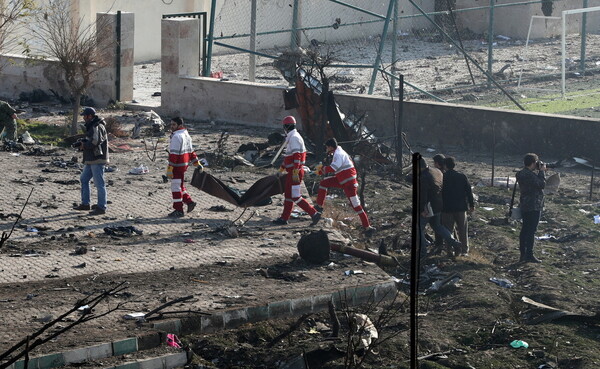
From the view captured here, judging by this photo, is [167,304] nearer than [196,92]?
Yes

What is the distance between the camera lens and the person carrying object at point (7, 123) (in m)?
17.2

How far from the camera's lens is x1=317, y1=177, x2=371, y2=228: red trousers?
1268cm

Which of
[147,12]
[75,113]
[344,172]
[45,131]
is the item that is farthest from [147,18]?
[344,172]

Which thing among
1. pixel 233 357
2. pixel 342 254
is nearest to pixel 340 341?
pixel 233 357

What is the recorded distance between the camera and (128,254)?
438 inches

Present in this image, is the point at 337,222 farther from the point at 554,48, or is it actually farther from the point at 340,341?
the point at 554,48

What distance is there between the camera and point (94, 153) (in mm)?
12477

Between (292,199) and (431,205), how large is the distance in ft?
6.39

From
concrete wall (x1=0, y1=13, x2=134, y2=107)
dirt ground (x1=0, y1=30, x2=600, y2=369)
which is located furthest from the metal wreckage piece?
concrete wall (x1=0, y1=13, x2=134, y2=107)

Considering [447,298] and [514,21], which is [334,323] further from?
[514,21]

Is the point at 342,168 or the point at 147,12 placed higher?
the point at 147,12

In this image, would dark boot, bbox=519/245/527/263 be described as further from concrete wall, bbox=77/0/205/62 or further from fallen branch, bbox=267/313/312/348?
concrete wall, bbox=77/0/205/62

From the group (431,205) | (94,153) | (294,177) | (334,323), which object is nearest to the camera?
(334,323)

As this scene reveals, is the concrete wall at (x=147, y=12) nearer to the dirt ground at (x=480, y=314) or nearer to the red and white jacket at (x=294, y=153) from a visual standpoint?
the dirt ground at (x=480, y=314)
